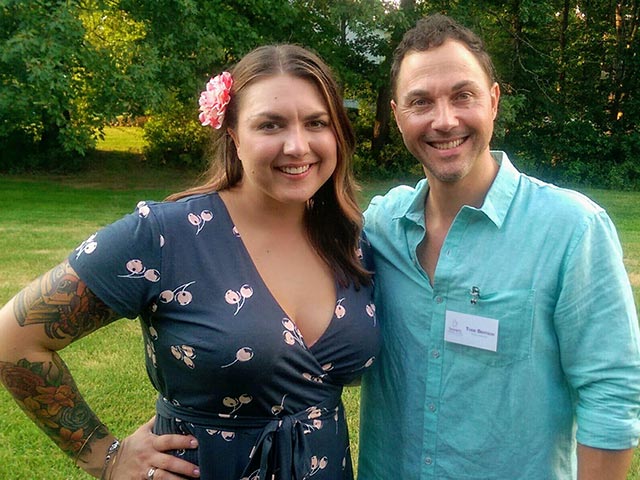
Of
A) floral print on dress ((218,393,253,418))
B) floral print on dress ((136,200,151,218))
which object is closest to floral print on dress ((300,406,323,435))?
floral print on dress ((218,393,253,418))

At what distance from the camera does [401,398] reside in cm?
214

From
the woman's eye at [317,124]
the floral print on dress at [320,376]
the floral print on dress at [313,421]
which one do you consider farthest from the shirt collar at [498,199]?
the floral print on dress at [313,421]

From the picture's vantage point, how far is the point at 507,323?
6.32 ft

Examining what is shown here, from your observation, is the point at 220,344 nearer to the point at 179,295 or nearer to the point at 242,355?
the point at 242,355

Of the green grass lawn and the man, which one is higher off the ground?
the man

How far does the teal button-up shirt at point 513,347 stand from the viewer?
71.7 inches

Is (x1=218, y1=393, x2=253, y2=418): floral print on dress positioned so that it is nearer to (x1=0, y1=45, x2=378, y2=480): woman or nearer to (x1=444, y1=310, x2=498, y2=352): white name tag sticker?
(x1=0, y1=45, x2=378, y2=480): woman

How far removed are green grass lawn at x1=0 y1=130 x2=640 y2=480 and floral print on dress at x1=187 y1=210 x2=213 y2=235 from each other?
2.33 meters

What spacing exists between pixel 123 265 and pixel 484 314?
1.01m

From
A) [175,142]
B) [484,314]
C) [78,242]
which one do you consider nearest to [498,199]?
[484,314]

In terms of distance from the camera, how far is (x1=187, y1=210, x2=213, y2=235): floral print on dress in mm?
2025

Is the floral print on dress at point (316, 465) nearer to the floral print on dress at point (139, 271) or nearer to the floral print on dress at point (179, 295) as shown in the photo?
the floral print on dress at point (179, 295)

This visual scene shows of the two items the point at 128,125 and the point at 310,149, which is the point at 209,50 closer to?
the point at 128,125

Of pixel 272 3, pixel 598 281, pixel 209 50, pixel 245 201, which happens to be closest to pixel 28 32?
pixel 209 50
